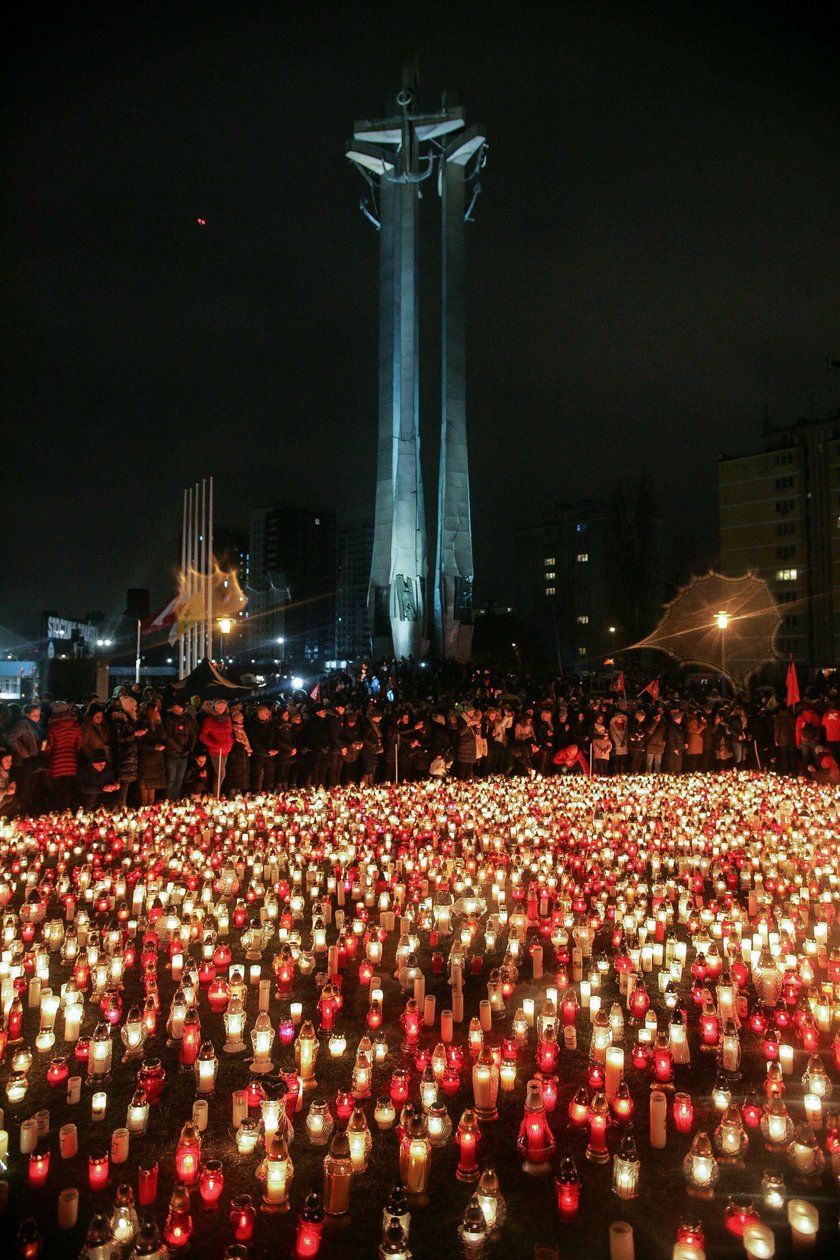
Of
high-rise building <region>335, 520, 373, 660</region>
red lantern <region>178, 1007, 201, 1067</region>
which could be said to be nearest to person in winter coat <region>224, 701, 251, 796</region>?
red lantern <region>178, 1007, 201, 1067</region>

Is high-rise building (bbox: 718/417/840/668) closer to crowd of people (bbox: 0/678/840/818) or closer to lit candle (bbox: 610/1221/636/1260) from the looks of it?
crowd of people (bbox: 0/678/840/818)

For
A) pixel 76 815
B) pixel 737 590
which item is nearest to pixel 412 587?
pixel 737 590

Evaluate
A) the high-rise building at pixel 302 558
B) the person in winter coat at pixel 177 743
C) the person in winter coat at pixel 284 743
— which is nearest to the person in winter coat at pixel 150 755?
the person in winter coat at pixel 177 743

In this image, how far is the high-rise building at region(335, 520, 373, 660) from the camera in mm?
147125

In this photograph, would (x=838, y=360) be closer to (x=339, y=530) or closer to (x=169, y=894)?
(x=169, y=894)

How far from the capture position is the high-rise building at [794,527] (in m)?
54.5

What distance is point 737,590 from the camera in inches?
2046

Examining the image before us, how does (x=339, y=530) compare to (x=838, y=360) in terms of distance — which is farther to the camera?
(x=339, y=530)

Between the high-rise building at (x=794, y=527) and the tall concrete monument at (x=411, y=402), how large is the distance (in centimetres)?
2533

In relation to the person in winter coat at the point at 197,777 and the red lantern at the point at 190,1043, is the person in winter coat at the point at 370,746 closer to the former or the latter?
the person in winter coat at the point at 197,777

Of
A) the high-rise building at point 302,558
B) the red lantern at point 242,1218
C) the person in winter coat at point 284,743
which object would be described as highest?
the high-rise building at point 302,558

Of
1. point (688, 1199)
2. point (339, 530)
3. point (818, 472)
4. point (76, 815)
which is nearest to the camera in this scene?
point (688, 1199)

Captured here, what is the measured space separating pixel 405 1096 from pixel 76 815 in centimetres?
864

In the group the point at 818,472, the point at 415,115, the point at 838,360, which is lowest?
the point at 818,472
